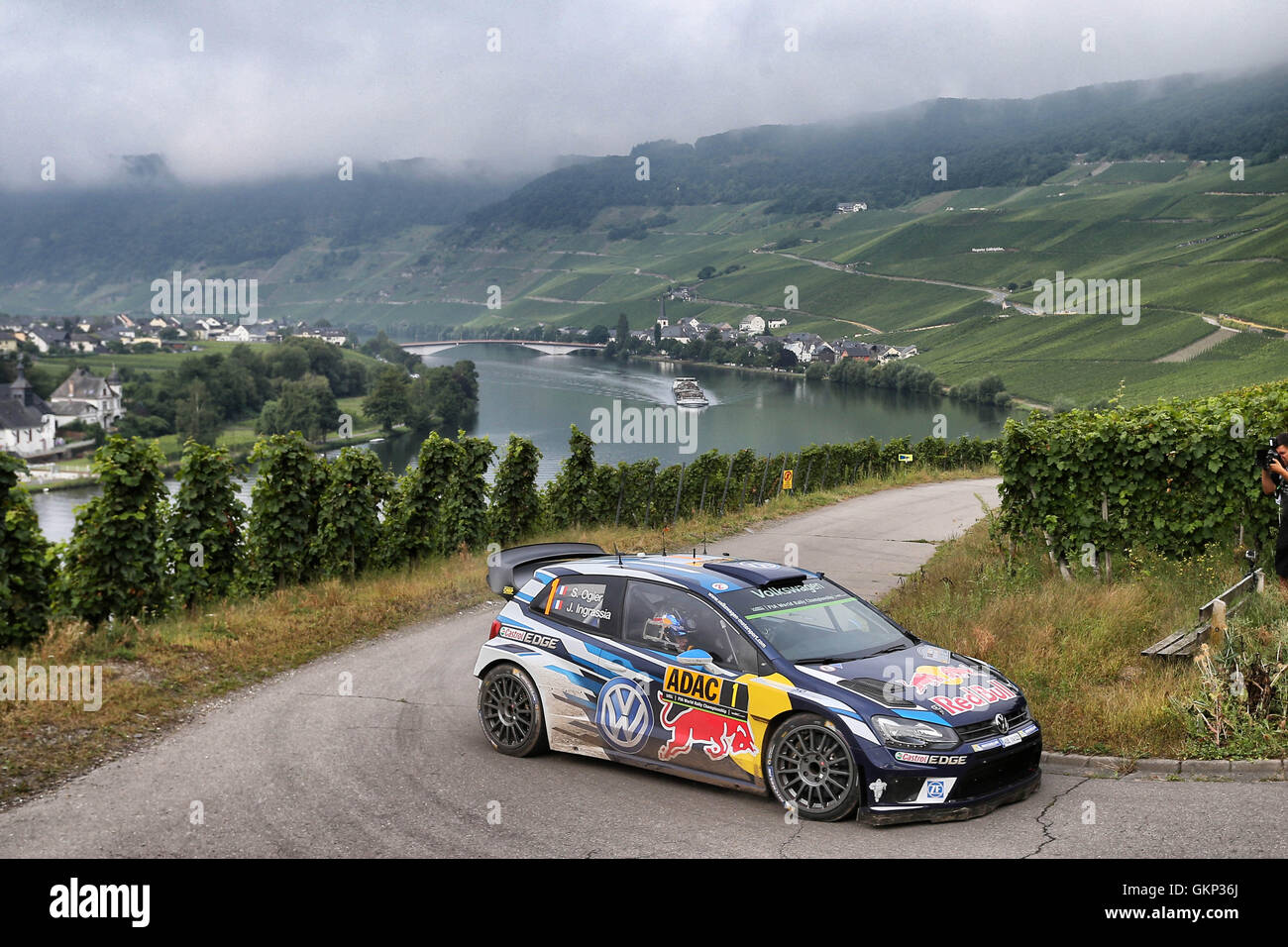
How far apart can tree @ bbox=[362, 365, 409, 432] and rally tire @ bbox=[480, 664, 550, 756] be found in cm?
10709

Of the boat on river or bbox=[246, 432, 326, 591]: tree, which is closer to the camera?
bbox=[246, 432, 326, 591]: tree

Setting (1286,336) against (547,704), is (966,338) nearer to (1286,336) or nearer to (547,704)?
(1286,336)

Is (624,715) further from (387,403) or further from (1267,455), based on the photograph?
(387,403)

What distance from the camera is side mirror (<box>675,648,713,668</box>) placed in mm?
8383

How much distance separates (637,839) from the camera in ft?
24.3

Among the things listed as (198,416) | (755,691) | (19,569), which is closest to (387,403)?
(198,416)

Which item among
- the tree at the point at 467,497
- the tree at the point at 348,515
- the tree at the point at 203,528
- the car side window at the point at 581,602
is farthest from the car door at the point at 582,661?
the tree at the point at 467,497

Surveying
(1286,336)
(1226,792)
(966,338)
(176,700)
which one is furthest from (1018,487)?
(966,338)

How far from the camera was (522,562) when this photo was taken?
12.4m

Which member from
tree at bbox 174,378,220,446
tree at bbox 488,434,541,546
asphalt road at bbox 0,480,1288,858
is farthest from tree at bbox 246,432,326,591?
tree at bbox 174,378,220,446

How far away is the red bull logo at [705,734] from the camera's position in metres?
8.17

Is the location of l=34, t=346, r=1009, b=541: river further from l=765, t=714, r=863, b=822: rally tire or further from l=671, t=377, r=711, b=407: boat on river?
l=765, t=714, r=863, b=822: rally tire
